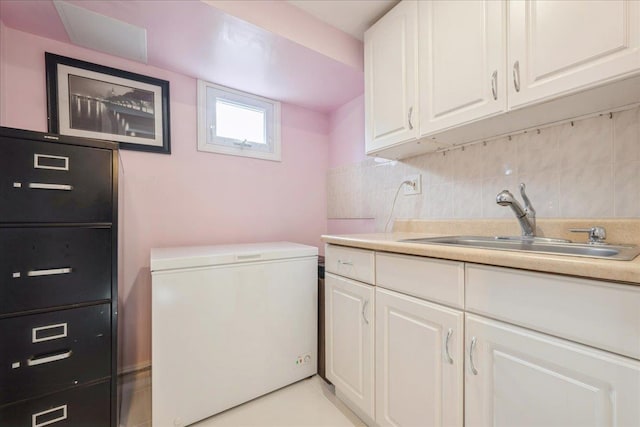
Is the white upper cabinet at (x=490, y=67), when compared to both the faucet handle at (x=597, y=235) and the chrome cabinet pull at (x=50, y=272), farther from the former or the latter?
the chrome cabinet pull at (x=50, y=272)

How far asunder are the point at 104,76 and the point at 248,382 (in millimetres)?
2010

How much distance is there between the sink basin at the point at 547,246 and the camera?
2.71 ft

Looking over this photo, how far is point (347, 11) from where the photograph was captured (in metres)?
1.53

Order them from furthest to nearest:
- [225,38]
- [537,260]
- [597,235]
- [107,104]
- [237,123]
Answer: [237,123] → [107,104] → [225,38] → [597,235] → [537,260]

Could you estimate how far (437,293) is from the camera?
938mm

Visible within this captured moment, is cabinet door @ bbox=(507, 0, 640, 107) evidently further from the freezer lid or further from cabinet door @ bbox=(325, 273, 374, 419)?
the freezer lid

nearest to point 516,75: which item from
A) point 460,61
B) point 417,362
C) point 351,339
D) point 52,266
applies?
point 460,61

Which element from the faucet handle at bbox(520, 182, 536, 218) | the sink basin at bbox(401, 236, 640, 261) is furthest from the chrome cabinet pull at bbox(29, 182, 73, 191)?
the faucet handle at bbox(520, 182, 536, 218)

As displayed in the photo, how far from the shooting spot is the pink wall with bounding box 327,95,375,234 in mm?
2152

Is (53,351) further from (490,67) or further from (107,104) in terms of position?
(490,67)

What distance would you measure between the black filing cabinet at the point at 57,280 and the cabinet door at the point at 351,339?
40.7 inches

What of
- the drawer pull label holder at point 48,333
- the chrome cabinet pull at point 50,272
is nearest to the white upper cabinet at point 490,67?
the chrome cabinet pull at point 50,272

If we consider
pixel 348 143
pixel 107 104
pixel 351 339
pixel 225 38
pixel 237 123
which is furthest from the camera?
pixel 348 143

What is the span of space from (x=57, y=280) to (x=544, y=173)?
6.97 ft
